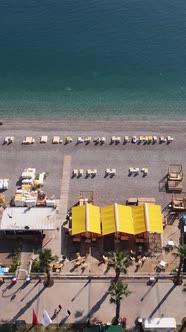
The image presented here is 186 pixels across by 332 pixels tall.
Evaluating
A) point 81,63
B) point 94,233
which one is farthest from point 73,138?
point 81,63

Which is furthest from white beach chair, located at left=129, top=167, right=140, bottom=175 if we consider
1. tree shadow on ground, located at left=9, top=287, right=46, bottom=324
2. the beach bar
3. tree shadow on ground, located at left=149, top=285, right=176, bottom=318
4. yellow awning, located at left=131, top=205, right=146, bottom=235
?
tree shadow on ground, located at left=9, top=287, right=46, bottom=324

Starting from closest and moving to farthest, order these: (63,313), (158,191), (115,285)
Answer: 1. (115,285)
2. (63,313)
3. (158,191)

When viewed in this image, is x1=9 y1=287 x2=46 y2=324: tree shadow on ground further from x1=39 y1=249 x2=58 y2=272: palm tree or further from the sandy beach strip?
the sandy beach strip

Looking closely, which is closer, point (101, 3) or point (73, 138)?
point (73, 138)

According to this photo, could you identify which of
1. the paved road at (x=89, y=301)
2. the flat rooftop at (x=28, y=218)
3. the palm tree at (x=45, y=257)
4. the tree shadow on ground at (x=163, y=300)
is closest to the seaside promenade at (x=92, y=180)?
the paved road at (x=89, y=301)

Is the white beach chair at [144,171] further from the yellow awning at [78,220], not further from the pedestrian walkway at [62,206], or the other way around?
the yellow awning at [78,220]

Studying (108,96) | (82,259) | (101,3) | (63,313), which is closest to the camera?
(63,313)

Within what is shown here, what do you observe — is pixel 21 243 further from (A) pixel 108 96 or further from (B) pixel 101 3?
(B) pixel 101 3
